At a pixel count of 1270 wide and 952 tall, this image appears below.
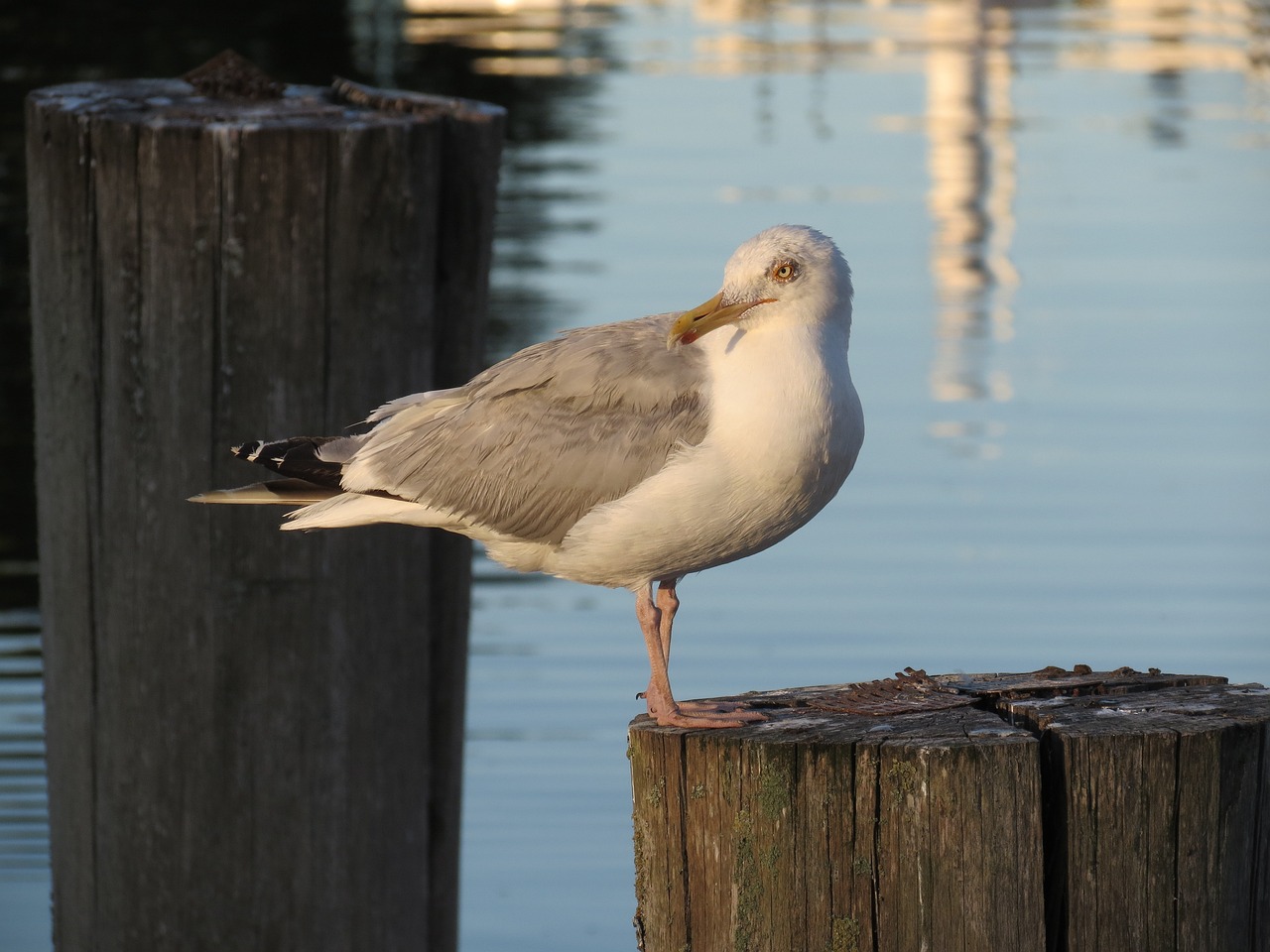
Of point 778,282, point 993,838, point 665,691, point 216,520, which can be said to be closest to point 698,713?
point 665,691

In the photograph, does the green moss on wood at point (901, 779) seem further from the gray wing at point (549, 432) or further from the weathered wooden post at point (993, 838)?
the gray wing at point (549, 432)

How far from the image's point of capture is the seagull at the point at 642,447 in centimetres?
432

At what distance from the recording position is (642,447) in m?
4.51

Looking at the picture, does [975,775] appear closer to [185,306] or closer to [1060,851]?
[1060,851]

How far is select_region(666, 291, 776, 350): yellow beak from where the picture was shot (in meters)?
4.37

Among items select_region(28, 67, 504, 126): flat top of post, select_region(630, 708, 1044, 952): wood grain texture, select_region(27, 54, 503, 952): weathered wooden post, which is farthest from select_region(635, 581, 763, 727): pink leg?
select_region(28, 67, 504, 126): flat top of post

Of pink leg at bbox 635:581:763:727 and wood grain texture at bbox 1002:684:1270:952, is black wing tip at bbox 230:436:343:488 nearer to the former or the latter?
pink leg at bbox 635:581:763:727

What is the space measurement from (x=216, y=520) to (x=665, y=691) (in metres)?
1.19

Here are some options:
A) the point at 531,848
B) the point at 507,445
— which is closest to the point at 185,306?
the point at 507,445

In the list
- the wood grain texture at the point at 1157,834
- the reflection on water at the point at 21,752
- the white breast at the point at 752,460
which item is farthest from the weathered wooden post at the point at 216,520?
the reflection on water at the point at 21,752

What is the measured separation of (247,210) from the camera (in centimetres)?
471

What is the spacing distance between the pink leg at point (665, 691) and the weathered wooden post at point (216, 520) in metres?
0.63

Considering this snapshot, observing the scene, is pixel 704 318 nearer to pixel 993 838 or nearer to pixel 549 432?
pixel 549 432

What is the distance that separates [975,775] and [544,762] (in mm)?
4960
